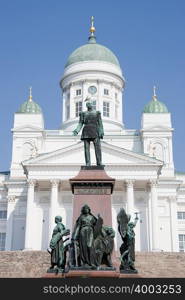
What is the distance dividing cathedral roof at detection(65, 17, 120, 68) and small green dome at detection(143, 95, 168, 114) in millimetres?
11015

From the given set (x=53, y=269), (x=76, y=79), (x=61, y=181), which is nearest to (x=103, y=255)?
(x=53, y=269)

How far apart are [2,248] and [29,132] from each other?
42.4 ft

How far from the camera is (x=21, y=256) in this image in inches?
1015

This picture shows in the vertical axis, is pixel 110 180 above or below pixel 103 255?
above

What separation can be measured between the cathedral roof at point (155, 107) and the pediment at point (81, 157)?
10.9 m

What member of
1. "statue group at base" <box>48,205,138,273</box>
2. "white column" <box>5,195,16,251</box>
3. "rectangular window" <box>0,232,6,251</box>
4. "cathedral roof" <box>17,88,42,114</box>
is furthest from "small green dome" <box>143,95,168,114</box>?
"statue group at base" <box>48,205,138,273</box>

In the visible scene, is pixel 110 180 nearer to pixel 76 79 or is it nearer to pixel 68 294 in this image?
pixel 68 294

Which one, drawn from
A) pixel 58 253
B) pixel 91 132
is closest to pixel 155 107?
pixel 91 132

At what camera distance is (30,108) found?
57.9m

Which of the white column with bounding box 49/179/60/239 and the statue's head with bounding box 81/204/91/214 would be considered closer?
the statue's head with bounding box 81/204/91/214

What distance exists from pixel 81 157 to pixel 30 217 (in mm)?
7466

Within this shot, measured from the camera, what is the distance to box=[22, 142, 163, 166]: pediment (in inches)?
1845

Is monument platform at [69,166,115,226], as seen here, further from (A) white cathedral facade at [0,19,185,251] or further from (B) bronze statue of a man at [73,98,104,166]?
(A) white cathedral facade at [0,19,185,251]

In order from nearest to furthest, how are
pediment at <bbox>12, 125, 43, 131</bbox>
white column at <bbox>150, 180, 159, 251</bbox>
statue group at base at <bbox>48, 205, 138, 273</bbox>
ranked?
1. statue group at base at <bbox>48, 205, 138, 273</bbox>
2. white column at <bbox>150, 180, 159, 251</bbox>
3. pediment at <bbox>12, 125, 43, 131</bbox>
